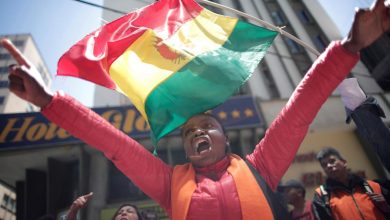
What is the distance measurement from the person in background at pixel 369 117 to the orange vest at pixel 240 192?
1226mm

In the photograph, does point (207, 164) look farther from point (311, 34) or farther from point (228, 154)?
point (311, 34)

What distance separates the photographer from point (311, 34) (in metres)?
13.7

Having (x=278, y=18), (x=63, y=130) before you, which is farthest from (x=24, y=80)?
(x=278, y=18)

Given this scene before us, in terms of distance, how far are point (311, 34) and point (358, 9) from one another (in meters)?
13.7

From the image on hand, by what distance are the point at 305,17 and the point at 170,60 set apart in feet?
48.4

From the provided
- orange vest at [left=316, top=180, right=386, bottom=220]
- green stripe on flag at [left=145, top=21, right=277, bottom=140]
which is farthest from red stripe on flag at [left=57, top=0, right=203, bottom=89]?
orange vest at [left=316, top=180, right=386, bottom=220]

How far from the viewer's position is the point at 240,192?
1.71 m

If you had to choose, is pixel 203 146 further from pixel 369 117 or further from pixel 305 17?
pixel 305 17

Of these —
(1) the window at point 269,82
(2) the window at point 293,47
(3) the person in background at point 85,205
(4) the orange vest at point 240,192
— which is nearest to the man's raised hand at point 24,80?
(4) the orange vest at point 240,192

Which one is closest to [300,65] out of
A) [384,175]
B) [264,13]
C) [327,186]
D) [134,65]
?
[264,13]

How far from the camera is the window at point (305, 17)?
14.5 metres

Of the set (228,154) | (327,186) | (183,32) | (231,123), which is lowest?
(327,186)

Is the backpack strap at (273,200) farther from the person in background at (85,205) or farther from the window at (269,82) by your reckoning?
the window at (269,82)

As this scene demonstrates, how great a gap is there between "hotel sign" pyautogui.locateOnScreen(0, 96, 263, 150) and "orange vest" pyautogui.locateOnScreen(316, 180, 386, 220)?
5297 mm
